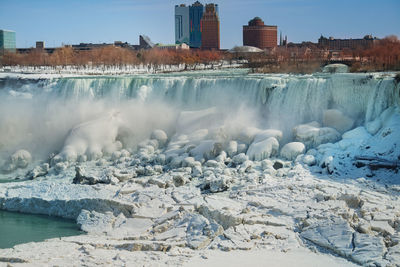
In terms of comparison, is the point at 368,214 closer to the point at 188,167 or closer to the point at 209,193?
the point at 209,193

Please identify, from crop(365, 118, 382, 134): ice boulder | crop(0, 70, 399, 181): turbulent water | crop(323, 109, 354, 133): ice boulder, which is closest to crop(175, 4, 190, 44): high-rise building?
crop(0, 70, 399, 181): turbulent water

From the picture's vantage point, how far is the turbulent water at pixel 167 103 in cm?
2030

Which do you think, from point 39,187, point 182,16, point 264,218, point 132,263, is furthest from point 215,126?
point 182,16

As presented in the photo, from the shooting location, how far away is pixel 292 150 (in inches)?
717

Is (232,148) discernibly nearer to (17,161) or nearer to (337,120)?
(337,120)

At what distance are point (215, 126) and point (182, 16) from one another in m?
180

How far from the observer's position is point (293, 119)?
824 inches

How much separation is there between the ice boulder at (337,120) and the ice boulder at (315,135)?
1.64ft

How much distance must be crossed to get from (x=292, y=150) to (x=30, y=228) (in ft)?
28.3

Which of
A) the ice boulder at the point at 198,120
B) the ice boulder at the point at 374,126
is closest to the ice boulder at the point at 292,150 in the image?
the ice boulder at the point at 374,126

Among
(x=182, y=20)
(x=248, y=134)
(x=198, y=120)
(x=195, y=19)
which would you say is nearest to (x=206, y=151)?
(x=248, y=134)

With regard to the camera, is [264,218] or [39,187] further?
[39,187]

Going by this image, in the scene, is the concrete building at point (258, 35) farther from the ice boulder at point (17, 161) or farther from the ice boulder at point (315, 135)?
the ice boulder at point (315, 135)

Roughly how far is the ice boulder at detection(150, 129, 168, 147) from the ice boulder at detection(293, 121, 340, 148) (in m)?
5.49
